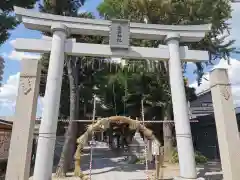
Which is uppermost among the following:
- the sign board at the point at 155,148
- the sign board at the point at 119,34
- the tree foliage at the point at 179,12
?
the tree foliage at the point at 179,12

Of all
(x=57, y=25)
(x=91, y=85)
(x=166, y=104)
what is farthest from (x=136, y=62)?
(x=57, y=25)

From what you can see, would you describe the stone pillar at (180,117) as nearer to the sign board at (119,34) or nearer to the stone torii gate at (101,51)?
the stone torii gate at (101,51)

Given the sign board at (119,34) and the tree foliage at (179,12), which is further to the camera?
the tree foliage at (179,12)

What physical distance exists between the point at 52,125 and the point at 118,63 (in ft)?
33.4

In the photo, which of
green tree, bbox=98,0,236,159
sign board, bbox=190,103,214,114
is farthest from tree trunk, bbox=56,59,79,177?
sign board, bbox=190,103,214,114

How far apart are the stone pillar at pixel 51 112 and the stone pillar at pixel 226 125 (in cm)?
467

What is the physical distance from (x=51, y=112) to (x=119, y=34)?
2.93 m

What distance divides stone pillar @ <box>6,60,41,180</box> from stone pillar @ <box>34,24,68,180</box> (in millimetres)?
300

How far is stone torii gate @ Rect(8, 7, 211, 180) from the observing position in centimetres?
566

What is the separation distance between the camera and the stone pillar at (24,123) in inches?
213

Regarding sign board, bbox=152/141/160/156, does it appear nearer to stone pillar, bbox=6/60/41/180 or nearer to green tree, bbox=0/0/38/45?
stone pillar, bbox=6/60/41/180

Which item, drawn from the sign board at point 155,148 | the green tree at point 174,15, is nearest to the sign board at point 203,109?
the green tree at point 174,15

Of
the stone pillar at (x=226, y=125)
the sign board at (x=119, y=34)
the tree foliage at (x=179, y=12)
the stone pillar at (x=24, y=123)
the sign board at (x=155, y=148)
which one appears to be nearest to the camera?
the stone pillar at (x=24, y=123)

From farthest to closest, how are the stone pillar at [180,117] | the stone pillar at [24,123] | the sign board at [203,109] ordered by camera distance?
the sign board at [203,109] → the stone pillar at [180,117] → the stone pillar at [24,123]
